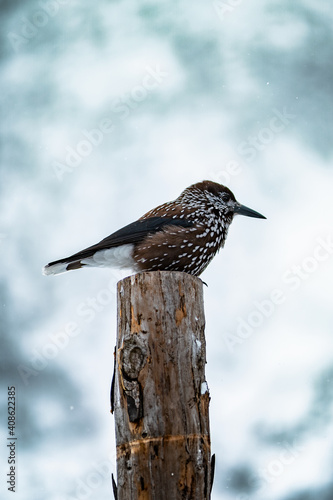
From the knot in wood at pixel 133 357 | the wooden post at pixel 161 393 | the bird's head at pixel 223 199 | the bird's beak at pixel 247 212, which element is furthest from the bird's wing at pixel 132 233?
the knot in wood at pixel 133 357

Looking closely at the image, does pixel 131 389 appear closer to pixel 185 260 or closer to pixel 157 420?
pixel 157 420

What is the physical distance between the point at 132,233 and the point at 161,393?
2.20 metres

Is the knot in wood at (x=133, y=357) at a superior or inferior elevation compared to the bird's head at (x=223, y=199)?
inferior

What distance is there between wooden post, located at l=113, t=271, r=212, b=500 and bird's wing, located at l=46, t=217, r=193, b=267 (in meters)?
1.57

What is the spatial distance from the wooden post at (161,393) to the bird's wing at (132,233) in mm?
1574

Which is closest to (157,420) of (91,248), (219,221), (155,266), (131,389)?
(131,389)

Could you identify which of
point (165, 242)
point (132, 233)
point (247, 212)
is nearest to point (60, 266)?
point (132, 233)

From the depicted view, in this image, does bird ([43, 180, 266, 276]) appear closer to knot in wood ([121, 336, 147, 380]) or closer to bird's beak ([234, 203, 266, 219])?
bird's beak ([234, 203, 266, 219])

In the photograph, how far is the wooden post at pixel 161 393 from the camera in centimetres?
354

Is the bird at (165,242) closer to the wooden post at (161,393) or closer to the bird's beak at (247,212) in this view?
the bird's beak at (247,212)

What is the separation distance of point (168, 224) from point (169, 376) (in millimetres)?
2211

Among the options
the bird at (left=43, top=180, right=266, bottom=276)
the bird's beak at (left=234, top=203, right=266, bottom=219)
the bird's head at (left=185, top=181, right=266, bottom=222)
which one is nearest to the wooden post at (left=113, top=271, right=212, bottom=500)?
the bird at (left=43, top=180, right=266, bottom=276)

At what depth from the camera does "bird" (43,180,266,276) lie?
215 inches

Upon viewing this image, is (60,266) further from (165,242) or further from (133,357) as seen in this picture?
(133,357)
